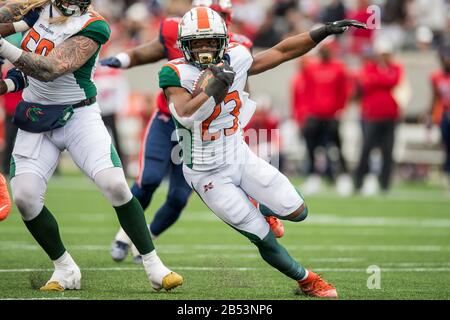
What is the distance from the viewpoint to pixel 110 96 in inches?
579

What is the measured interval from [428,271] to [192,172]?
2014 mm

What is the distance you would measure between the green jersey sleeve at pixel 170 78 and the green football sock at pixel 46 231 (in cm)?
108

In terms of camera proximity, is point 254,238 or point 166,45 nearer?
point 254,238

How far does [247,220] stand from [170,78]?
89 cm

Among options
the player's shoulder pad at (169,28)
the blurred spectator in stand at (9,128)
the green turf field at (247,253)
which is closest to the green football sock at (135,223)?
the green turf field at (247,253)

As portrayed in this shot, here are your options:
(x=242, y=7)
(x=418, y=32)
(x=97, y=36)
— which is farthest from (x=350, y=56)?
(x=97, y=36)

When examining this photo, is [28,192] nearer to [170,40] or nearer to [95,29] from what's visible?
[95,29]

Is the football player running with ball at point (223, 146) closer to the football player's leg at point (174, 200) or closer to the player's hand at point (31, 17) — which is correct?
the player's hand at point (31, 17)

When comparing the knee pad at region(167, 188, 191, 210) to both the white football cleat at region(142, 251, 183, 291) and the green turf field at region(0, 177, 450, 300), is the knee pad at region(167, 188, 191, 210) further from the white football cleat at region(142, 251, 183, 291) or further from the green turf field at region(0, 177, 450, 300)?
the white football cleat at region(142, 251, 183, 291)

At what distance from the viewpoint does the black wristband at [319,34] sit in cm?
605

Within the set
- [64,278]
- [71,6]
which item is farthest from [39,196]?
[71,6]

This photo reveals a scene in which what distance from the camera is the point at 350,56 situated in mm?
17922
